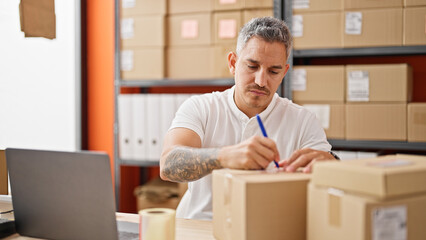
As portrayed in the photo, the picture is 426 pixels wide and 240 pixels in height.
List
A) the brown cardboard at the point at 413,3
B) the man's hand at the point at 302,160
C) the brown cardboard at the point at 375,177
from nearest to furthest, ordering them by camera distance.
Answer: the brown cardboard at the point at 375,177
the man's hand at the point at 302,160
the brown cardboard at the point at 413,3

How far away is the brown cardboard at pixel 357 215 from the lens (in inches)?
29.8

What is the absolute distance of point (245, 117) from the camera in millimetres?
1635

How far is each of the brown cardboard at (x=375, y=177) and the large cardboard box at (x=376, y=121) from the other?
1.44 m

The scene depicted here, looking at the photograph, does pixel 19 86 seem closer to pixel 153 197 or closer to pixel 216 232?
pixel 153 197

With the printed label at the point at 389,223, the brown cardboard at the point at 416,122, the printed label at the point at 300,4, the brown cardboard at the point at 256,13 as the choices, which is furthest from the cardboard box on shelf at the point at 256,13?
the printed label at the point at 389,223

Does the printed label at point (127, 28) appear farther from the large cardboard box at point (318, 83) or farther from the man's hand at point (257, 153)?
the man's hand at point (257, 153)

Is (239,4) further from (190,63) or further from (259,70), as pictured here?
(259,70)

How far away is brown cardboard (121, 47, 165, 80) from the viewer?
263 centimetres

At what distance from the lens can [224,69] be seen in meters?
2.51

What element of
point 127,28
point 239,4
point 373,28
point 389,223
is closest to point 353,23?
point 373,28

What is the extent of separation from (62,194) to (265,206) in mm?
480

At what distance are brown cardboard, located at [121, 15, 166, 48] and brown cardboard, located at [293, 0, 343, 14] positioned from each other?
83cm

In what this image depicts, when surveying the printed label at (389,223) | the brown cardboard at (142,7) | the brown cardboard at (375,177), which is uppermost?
the brown cardboard at (142,7)

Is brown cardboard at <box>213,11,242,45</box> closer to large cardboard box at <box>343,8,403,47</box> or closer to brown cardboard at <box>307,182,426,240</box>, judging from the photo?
large cardboard box at <box>343,8,403,47</box>
